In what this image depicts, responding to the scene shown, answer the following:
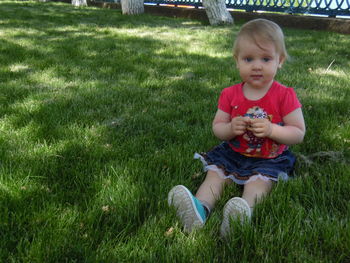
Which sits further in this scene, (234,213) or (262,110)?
(262,110)

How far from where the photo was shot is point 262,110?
82.5 inches

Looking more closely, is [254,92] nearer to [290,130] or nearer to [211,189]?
[290,130]

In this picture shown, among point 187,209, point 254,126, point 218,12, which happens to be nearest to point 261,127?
point 254,126

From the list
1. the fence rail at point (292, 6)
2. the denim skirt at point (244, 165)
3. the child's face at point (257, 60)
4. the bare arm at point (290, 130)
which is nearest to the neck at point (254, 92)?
the child's face at point (257, 60)

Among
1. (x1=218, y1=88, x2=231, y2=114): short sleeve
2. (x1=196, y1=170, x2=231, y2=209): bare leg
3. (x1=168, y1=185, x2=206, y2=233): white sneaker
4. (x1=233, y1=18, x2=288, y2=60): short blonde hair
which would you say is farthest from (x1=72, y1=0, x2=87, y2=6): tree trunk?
(x1=168, y1=185, x2=206, y2=233): white sneaker

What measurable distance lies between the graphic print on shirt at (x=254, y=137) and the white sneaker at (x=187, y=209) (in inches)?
23.7

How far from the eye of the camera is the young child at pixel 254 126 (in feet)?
6.28

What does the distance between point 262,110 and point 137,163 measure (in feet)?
2.82

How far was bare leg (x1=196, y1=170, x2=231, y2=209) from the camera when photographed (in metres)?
1.90

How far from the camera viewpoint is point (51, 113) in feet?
9.78

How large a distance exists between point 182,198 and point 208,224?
0.60 ft

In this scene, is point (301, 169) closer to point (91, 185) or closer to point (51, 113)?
point (91, 185)

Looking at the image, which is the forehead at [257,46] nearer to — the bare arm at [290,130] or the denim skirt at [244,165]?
the bare arm at [290,130]

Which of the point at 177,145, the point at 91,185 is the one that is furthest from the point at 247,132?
the point at 91,185
